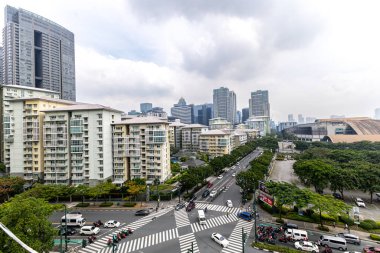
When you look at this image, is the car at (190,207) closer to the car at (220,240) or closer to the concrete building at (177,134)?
the car at (220,240)

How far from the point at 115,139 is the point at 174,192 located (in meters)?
27.7

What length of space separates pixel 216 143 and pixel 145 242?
3358 inches

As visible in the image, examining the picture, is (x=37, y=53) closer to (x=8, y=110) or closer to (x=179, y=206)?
(x=8, y=110)

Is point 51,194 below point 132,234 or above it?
above

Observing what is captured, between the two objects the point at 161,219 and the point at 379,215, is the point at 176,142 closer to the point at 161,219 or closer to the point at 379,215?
the point at 161,219

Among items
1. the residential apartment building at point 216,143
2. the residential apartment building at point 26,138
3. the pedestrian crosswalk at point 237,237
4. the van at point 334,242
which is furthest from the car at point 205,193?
the residential apartment building at point 216,143

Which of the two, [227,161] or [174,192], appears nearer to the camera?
[174,192]

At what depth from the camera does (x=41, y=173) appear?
68.4 metres

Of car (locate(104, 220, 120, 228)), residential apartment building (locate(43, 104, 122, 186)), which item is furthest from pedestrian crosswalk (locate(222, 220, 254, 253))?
residential apartment building (locate(43, 104, 122, 186))

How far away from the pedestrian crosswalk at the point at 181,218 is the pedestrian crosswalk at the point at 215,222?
1.93 meters

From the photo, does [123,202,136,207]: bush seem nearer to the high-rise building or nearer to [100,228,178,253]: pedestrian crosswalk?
[100,228,178,253]: pedestrian crosswalk

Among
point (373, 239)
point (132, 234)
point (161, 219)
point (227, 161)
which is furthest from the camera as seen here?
point (227, 161)

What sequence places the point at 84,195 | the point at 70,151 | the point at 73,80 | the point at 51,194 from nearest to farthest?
1. the point at 51,194
2. the point at 84,195
3. the point at 70,151
4. the point at 73,80

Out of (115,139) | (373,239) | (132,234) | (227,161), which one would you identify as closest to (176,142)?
(227,161)
